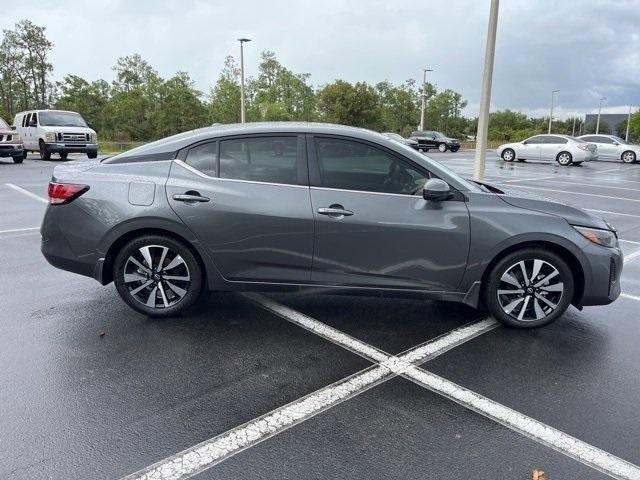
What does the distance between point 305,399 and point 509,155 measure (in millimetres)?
27810

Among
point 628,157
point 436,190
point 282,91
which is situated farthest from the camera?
point 282,91

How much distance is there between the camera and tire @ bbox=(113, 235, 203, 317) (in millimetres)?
4277

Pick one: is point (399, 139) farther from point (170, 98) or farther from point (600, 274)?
point (170, 98)

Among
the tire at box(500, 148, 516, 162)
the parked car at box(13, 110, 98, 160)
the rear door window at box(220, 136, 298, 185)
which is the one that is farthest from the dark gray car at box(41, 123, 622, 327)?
the tire at box(500, 148, 516, 162)

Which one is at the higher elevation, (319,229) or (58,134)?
(58,134)

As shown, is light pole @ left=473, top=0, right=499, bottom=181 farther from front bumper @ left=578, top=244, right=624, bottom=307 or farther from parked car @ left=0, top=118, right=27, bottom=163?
parked car @ left=0, top=118, right=27, bottom=163

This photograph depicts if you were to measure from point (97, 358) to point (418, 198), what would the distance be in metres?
2.70

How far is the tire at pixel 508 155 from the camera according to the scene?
2811 centimetres

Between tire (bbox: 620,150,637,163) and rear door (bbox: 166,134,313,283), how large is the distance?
31.5 metres

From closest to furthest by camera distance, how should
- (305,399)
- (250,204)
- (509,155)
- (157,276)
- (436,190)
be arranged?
(305,399) < (436,190) < (250,204) < (157,276) < (509,155)

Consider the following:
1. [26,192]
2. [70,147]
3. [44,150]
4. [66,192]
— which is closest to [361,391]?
[66,192]

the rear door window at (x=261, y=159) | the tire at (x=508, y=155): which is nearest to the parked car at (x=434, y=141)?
the tire at (x=508, y=155)

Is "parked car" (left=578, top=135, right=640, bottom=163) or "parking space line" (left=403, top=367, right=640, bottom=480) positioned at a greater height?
"parked car" (left=578, top=135, right=640, bottom=163)

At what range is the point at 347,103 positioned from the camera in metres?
48.2
